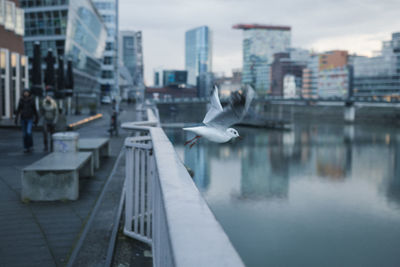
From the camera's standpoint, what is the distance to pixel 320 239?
2002 centimetres

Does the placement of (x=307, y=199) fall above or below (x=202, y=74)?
below

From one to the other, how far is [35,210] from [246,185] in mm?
26657

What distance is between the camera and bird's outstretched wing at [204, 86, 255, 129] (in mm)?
2045

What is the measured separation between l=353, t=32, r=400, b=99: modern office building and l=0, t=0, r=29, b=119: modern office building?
143 m

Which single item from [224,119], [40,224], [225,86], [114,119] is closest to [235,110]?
[224,119]

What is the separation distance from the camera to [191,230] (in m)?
1.34

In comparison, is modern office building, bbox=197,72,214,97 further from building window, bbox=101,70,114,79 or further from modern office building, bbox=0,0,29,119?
building window, bbox=101,70,114,79

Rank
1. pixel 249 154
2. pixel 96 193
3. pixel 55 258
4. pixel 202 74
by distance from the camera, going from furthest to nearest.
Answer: pixel 249 154, pixel 96 193, pixel 55 258, pixel 202 74

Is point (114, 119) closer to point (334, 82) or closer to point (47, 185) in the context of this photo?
point (47, 185)

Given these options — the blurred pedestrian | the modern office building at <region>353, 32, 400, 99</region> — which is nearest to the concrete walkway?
the blurred pedestrian

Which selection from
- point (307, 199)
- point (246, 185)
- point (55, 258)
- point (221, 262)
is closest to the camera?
point (221, 262)

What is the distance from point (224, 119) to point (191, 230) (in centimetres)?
96

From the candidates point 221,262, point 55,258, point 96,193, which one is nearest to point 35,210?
point 96,193

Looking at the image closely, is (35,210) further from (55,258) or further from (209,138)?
(209,138)
